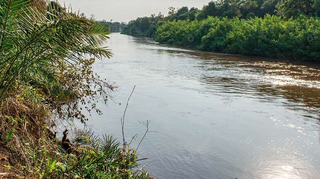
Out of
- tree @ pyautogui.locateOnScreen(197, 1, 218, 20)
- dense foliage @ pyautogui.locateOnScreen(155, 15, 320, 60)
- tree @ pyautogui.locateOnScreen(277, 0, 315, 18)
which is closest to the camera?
dense foliage @ pyautogui.locateOnScreen(155, 15, 320, 60)

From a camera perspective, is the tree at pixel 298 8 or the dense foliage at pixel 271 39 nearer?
the dense foliage at pixel 271 39

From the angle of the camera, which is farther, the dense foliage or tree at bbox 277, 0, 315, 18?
tree at bbox 277, 0, 315, 18

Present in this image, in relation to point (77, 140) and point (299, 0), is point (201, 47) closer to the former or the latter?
point (299, 0)

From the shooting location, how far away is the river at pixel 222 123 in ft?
26.2

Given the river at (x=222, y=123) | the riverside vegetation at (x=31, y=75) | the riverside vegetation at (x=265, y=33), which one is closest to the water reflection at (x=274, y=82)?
the river at (x=222, y=123)

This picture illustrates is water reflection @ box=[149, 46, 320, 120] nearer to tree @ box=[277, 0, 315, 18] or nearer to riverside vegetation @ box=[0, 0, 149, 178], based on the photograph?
riverside vegetation @ box=[0, 0, 149, 178]

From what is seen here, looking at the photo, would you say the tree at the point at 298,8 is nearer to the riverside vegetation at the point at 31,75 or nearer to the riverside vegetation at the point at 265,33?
the riverside vegetation at the point at 265,33

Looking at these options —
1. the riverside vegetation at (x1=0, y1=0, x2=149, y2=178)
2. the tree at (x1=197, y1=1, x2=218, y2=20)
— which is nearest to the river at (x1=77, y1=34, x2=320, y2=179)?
the riverside vegetation at (x1=0, y1=0, x2=149, y2=178)

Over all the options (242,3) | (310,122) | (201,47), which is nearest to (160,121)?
(310,122)

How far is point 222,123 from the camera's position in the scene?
11.2 m

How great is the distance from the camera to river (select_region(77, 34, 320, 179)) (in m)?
7.99

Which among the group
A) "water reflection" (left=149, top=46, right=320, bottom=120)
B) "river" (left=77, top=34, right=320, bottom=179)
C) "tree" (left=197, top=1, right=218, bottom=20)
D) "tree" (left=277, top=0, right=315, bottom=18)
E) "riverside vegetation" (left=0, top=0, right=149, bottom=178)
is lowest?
"river" (left=77, top=34, right=320, bottom=179)

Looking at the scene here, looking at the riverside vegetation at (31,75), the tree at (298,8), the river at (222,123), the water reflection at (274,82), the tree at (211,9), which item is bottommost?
the river at (222,123)

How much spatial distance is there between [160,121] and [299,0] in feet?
110
